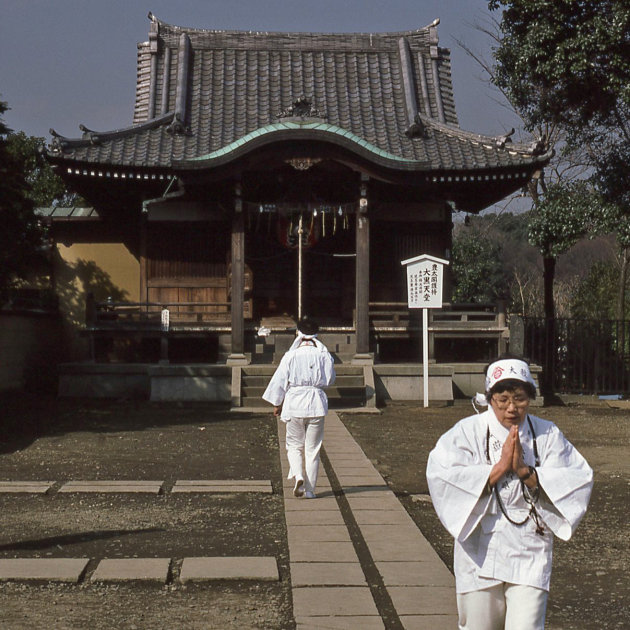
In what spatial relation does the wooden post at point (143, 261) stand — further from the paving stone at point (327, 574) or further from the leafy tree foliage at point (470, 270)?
the leafy tree foliage at point (470, 270)

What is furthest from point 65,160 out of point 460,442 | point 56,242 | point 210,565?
point 460,442

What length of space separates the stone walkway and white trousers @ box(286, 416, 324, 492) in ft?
0.83

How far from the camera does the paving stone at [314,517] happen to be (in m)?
7.62

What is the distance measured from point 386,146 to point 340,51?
4.63 meters

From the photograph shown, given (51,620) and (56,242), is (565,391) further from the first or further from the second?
(51,620)

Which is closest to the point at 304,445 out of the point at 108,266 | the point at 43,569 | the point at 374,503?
the point at 374,503

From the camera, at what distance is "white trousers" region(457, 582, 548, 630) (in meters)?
3.78

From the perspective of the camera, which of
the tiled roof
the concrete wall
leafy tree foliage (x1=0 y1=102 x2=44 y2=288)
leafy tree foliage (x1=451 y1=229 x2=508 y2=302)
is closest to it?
leafy tree foliage (x1=0 y1=102 x2=44 y2=288)

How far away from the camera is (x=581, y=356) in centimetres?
1953

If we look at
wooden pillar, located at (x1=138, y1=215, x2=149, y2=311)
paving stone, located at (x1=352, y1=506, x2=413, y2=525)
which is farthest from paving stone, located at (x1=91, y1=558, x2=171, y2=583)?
wooden pillar, located at (x1=138, y1=215, x2=149, y2=311)

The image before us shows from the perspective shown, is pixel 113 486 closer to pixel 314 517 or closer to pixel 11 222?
pixel 314 517

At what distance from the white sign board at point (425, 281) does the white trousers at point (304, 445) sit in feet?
29.6

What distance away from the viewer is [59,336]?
883 inches

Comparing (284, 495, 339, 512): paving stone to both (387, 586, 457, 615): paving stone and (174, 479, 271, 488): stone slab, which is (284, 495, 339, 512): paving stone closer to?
(174, 479, 271, 488): stone slab
